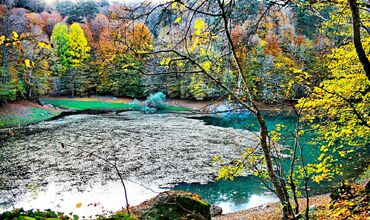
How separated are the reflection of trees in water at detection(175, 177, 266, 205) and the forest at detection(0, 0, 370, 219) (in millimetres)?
440

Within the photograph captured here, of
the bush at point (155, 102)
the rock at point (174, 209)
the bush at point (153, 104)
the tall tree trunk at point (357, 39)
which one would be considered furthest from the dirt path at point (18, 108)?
the tall tree trunk at point (357, 39)

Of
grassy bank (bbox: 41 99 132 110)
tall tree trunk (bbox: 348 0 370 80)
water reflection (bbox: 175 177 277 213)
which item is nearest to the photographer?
tall tree trunk (bbox: 348 0 370 80)

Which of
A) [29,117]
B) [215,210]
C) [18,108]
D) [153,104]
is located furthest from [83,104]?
[215,210]

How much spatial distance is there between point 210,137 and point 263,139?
17.2 metres

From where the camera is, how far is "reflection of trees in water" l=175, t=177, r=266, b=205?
11711 millimetres

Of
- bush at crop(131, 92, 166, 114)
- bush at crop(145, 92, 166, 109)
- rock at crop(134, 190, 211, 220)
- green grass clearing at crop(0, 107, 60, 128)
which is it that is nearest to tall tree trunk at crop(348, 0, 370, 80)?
rock at crop(134, 190, 211, 220)

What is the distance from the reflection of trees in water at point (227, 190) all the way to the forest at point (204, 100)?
440 millimetres

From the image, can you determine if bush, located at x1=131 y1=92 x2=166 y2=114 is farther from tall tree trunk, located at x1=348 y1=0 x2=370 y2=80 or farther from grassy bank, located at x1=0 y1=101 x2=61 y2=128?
tall tree trunk, located at x1=348 y1=0 x2=370 y2=80

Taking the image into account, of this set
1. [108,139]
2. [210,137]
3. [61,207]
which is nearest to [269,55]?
[210,137]

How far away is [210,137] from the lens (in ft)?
71.9

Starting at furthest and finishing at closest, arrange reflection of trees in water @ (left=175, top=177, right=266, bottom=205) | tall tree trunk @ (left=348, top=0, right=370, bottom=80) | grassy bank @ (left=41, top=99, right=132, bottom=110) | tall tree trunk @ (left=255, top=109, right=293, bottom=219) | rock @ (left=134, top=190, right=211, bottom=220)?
grassy bank @ (left=41, top=99, right=132, bottom=110) < reflection of trees in water @ (left=175, top=177, right=266, bottom=205) < rock @ (left=134, top=190, right=211, bottom=220) < tall tree trunk @ (left=255, top=109, right=293, bottom=219) < tall tree trunk @ (left=348, top=0, right=370, bottom=80)

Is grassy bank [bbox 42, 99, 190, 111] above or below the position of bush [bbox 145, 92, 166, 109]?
below

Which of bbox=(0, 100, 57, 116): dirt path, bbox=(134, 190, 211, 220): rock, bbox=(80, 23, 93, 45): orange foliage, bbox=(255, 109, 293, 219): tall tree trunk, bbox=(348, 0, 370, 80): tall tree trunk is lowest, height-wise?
bbox=(0, 100, 57, 116): dirt path

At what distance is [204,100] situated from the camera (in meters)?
42.6
